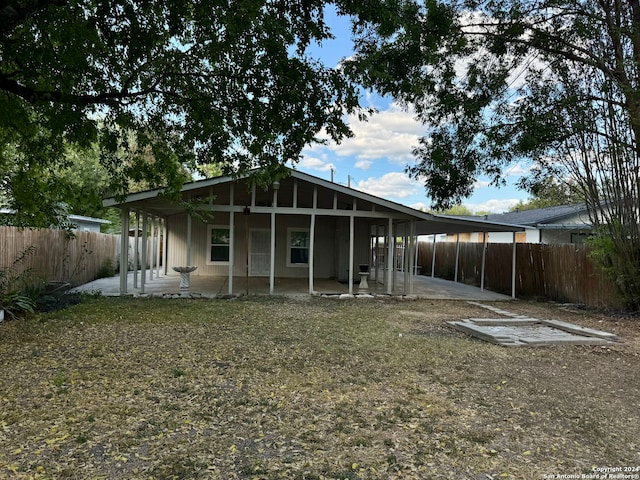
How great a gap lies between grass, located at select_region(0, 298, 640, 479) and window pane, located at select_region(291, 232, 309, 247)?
9.03m

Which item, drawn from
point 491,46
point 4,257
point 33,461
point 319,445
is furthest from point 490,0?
point 4,257

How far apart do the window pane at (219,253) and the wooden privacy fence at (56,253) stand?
13.1 ft

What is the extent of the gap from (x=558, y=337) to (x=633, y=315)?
383 cm

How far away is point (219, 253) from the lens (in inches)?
643

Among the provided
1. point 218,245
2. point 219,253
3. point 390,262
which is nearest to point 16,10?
point 390,262

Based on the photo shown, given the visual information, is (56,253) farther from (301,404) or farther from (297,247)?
(301,404)

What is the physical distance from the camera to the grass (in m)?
2.94

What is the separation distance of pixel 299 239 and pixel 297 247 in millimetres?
304

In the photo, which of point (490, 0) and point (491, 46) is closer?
point (490, 0)

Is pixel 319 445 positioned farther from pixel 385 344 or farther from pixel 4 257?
pixel 4 257

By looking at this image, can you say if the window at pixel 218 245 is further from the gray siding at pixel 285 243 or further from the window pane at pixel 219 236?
the gray siding at pixel 285 243

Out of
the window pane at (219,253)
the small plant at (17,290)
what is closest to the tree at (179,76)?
the small plant at (17,290)

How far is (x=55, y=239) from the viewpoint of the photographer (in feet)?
37.4

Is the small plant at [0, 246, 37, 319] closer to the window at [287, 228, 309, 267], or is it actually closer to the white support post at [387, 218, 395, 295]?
the window at [287, 228, 309, 267]
